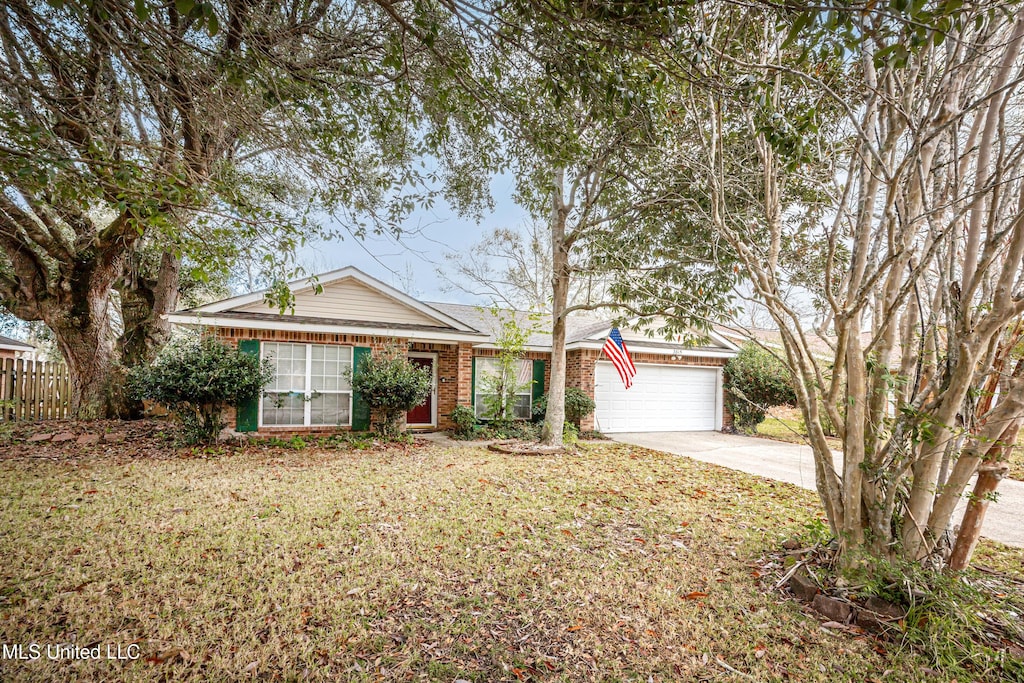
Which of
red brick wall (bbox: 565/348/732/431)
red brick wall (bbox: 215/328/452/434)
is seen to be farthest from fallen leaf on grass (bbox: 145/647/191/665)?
red brick wall (bbox: 565/348/732/431)

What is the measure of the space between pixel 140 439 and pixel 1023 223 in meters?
12.6

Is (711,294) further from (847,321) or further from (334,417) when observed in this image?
(334,417)

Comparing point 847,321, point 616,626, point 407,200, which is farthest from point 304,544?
point 847,321

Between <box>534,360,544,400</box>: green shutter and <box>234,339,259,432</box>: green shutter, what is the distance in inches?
278

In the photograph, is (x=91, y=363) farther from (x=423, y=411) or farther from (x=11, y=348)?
(x=11, y=348)

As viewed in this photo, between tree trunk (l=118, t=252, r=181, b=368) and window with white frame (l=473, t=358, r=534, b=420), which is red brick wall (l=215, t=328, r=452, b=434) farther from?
tree trunk (l=118, t=252, r=181, b=368)

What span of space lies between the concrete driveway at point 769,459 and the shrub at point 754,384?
859 mm

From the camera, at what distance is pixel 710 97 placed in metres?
4.35

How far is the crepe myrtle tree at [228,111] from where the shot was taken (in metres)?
3.90

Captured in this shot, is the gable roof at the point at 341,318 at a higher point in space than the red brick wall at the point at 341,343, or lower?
higher

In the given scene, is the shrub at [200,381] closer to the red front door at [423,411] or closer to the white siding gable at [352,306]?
the white siding gable at [352,306]

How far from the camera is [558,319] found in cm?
1026

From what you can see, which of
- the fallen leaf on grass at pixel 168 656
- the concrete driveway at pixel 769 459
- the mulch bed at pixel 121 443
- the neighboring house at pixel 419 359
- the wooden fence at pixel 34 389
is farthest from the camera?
the wooden fence at pixel 34 389

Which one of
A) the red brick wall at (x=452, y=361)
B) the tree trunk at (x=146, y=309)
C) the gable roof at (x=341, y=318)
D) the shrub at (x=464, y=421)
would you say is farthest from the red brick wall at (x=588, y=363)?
the tree trunk at (x=146, y=309)
